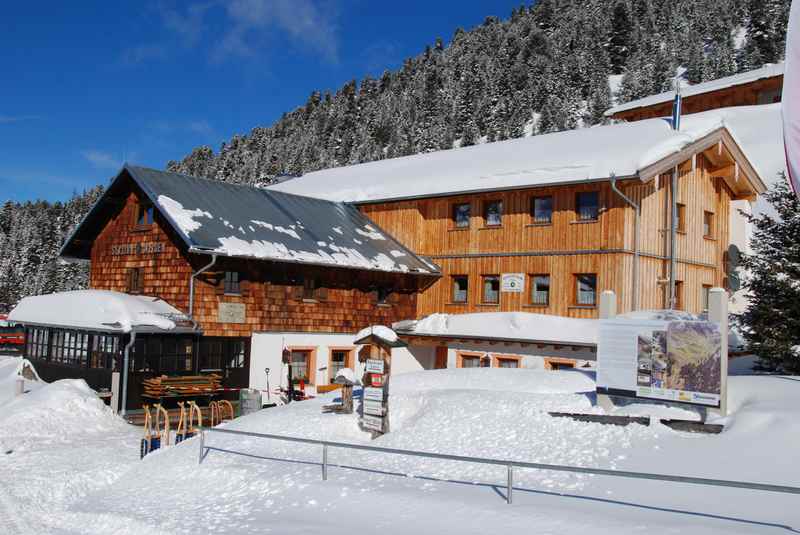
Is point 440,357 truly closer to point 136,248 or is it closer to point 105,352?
point 136,248

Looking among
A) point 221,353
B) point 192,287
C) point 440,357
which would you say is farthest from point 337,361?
point 192,287

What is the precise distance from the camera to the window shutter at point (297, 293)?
24.8 meters

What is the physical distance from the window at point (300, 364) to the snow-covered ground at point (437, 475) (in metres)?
7.49

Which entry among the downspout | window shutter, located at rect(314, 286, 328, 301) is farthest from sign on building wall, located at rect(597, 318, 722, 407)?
window shutter, located at rect(314, 286, 328, 301)

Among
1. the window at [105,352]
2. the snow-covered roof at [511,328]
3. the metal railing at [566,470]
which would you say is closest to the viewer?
the metal railing at [566,470]

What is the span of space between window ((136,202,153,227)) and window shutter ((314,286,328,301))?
5814 mm

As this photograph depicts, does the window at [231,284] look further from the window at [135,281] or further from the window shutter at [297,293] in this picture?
the window at [135,281]

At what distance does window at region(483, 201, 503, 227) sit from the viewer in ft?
86.6

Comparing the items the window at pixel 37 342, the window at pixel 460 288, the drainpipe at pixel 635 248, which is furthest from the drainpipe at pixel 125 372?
the drainpipe at pixel 635 248

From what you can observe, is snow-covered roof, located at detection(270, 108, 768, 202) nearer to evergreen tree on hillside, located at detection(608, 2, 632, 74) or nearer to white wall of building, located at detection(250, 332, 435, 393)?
white wall of building, located at detection(250, 332, 435, 393)

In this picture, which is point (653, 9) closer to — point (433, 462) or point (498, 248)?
point (498, 248)

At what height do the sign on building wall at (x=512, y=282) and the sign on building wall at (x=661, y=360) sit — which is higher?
the sign on building wall at (x=512, y=282)

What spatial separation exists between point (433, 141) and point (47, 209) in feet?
202

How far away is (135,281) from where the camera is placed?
978 inches
